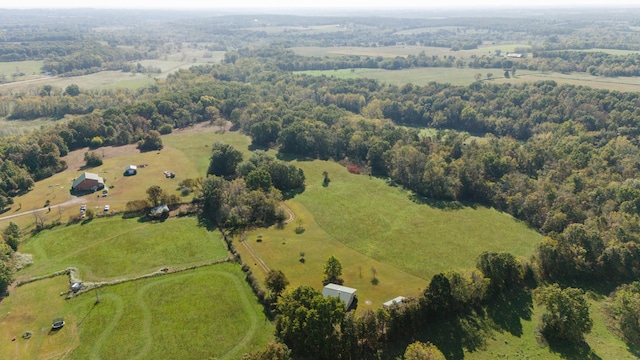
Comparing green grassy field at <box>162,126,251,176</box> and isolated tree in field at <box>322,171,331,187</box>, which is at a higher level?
isolated tree in field at <box>322,171,331,187</box>

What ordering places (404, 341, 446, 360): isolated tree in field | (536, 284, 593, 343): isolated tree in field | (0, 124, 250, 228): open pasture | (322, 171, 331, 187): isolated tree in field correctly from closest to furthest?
(404, 341, 446, 360): isolated tree in field
(536, 284, 593, 343): isolated tree in field
(0, 124, 250, 228): open pasture
(322, 171, 331, 187): isolated tree in field

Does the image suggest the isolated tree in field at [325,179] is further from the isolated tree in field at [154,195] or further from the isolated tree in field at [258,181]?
the isolated tree in field at [154,195]

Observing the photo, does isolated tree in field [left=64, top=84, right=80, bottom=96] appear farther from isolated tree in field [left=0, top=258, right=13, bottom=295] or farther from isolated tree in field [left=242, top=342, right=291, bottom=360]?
isolated tree in field [left=242, top=342, right=291, bottom=360]

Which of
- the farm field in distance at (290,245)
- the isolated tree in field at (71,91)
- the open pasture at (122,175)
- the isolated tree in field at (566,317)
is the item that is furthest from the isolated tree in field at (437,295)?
the isolated tree in field at (71,91)

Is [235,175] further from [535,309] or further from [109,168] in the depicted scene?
[535,309]

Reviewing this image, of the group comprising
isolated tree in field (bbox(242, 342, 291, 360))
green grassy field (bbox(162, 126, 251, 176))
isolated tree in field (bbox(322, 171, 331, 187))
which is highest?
isolated tree in field (bbox(242, 342, 291, 360))

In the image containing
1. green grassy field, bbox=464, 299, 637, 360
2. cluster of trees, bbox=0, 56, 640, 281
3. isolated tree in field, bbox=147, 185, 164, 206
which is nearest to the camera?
green grassy field, bbox=464, 299, 637, 360

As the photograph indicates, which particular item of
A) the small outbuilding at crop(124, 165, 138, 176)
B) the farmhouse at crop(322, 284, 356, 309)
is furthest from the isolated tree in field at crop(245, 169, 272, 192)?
the small outbuilding at crop(124, 165, 138, 176)

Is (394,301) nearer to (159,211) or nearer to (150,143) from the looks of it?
(159,211)

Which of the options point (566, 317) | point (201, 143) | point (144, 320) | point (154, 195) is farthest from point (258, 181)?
point (566, 317)
